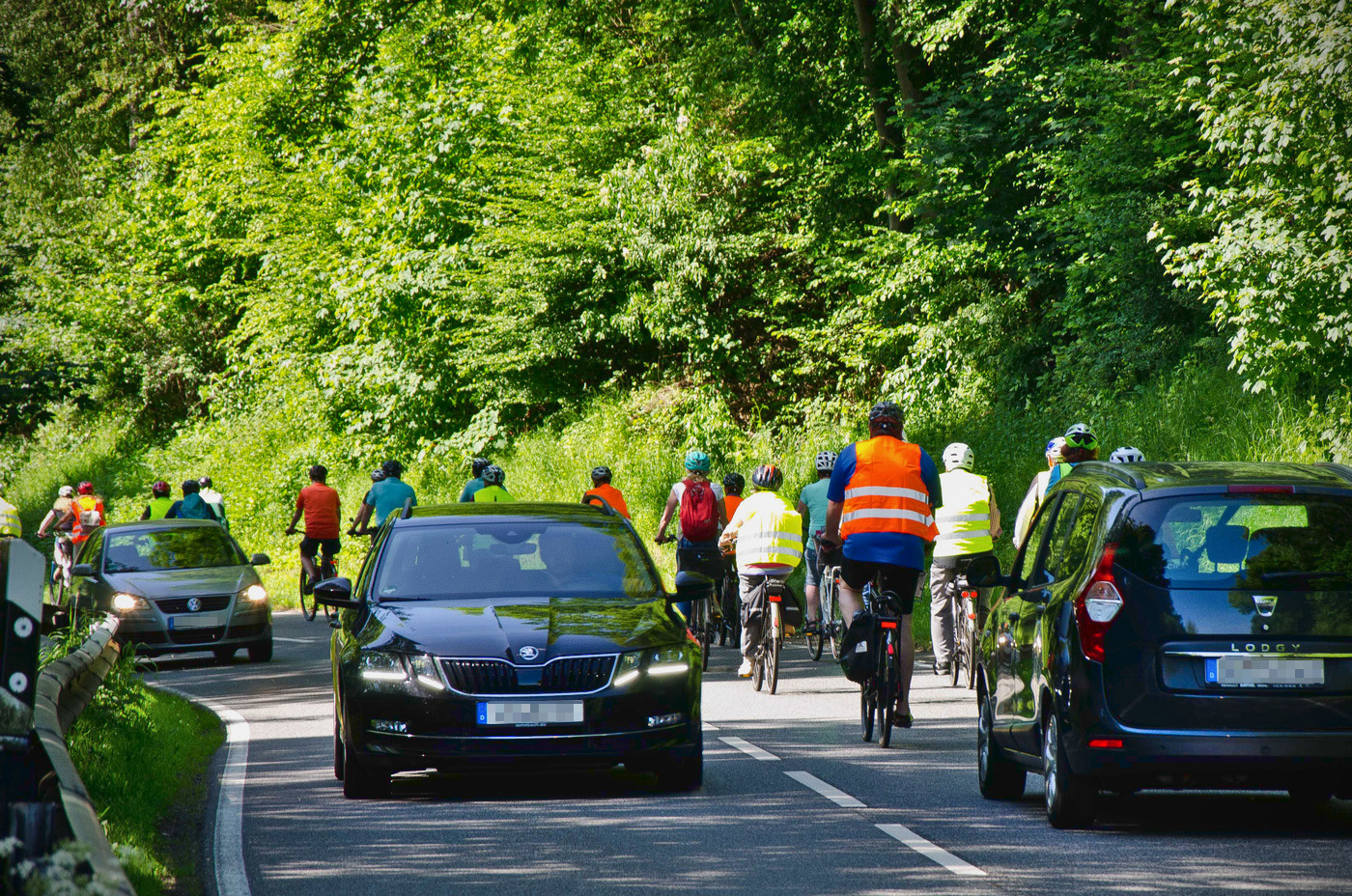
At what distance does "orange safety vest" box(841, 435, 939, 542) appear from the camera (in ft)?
36.4

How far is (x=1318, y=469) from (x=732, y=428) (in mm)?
23704

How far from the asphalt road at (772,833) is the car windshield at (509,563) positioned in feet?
3.60

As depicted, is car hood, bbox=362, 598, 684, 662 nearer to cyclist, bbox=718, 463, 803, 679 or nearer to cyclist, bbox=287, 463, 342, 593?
cyclist, bbox=718, 463, 803, 679

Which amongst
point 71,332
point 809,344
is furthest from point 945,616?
point 71,332

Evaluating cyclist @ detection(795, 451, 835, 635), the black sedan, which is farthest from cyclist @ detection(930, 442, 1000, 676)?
the black sedan

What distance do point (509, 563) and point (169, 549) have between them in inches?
441

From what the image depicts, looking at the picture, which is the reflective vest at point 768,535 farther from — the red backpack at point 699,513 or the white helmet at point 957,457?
the red backpack at point 699,513

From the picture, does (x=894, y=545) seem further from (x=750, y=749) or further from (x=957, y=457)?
(x=957, y=457)

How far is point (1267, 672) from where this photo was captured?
749 cm

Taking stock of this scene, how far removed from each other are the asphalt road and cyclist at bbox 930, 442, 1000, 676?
3.73m

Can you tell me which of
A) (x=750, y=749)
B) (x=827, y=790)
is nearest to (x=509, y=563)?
(x=750, y=749)

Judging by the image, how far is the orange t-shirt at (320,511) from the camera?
83.2ft

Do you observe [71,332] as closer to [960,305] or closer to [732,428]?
[732,428]

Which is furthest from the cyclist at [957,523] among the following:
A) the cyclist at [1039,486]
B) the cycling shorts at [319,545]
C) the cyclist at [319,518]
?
the cycling shorts at [319,545]
